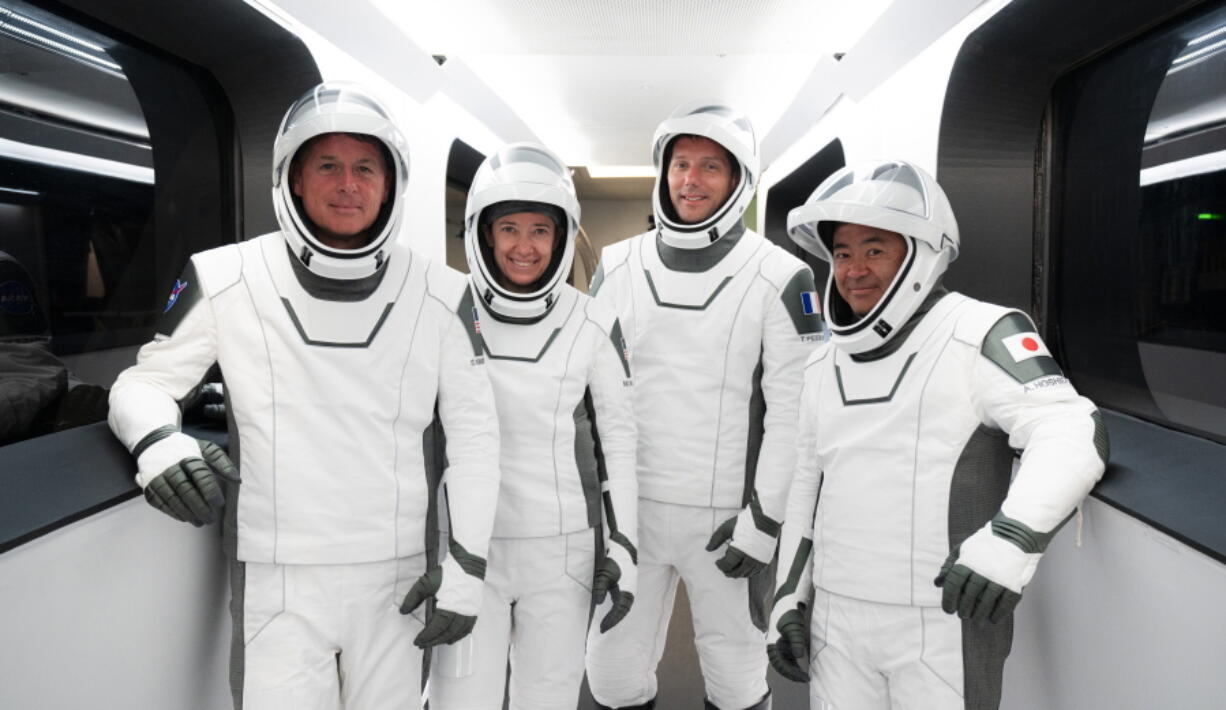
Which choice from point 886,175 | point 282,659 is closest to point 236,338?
point 282,659

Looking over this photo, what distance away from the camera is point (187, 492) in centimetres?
145

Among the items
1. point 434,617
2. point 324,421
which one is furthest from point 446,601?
point 324,421

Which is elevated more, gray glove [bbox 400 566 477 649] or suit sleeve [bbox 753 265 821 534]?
suit sleeve [bbox 753 265 821 534]

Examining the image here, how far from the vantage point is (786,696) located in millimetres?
2936

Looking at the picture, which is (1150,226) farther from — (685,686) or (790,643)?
(685,686)

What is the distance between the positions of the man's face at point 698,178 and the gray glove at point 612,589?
1075mm

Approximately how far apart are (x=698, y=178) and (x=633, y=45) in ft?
4.36

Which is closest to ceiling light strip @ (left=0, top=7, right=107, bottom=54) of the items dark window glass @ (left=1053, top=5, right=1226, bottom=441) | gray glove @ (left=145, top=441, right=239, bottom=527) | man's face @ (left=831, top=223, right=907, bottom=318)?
gray glove @ (left=145, top=441, right=239, bottom=527)

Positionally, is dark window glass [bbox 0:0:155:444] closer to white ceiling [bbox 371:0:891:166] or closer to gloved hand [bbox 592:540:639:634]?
white ceiling [bbox 371:0:891:166]

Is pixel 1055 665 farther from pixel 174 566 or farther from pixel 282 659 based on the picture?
pixel 174 566

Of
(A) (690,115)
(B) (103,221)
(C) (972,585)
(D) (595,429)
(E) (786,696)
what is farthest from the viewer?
(E) (786,696)

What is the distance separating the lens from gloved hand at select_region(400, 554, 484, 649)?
170cm

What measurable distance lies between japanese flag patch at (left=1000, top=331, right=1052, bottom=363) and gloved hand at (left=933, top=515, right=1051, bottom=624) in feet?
1.03

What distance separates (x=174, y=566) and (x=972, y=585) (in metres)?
1.58
